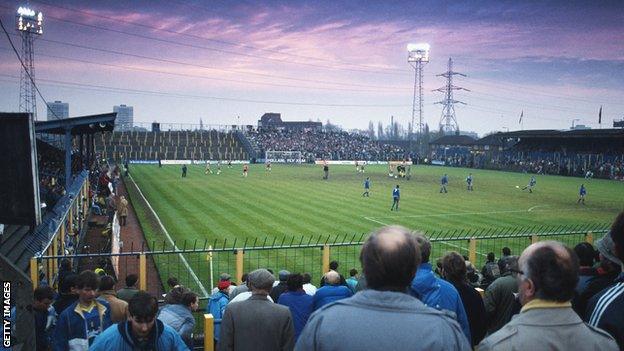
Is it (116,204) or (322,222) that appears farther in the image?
(322,222)

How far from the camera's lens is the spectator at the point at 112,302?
6.41 metres

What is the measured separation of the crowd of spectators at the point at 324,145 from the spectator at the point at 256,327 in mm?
85894

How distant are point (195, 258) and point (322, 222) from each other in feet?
29.3

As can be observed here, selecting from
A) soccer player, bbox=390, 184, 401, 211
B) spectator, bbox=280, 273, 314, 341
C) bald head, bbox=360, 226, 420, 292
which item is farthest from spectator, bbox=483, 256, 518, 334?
soccer player, bbox=390, 184, 401, 211

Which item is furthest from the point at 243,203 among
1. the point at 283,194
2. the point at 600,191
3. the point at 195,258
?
the point at 600,191

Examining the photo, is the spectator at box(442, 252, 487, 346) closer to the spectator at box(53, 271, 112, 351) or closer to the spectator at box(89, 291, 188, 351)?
the spectator at box(89, 291, 188, 351)

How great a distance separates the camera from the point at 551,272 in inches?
112

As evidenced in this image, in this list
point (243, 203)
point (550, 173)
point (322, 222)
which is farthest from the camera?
point (550, 173)

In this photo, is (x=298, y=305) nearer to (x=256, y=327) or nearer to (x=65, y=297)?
(x=256, y=327)

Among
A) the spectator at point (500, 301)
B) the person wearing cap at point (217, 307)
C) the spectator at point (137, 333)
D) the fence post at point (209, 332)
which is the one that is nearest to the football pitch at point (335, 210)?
the person wearing cap at point (217, 307)

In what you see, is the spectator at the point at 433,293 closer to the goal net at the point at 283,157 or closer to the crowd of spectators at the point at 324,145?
the goal net at the point at 283,157

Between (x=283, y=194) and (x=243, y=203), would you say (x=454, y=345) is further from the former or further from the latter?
(x=283, y=194)

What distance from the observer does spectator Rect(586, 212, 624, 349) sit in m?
3.24

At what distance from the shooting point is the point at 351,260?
59.5 ft
